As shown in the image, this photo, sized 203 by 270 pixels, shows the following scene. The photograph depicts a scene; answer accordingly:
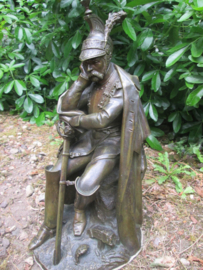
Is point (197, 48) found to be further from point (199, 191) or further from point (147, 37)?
point (199, 191)

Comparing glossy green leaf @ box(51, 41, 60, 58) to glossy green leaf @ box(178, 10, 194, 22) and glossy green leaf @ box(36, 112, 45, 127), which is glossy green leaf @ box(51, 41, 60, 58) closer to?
glossy green leaf @ box(36, 112, 45, 127)

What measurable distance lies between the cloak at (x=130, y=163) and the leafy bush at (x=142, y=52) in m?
0.67

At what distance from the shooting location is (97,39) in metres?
1.42

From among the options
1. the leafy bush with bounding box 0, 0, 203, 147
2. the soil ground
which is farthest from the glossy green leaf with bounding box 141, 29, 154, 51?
the soil ground

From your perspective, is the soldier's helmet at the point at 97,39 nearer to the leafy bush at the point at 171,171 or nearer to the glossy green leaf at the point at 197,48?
the glossy green leaf at the point at 197,48

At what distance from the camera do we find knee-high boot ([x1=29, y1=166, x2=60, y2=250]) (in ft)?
5.14

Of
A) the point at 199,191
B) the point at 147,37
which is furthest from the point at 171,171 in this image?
the point at 147,37

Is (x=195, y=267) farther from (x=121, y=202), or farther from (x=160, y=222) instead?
(x=121, y=202)

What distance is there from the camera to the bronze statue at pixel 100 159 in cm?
146

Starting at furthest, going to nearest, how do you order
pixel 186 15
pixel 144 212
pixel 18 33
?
pixel 18 33 < pixel 144 212 < pixel 186 15

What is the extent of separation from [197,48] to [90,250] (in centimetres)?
178

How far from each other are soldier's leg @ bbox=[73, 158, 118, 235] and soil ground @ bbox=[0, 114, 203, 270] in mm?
410

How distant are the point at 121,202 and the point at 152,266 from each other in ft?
1.72

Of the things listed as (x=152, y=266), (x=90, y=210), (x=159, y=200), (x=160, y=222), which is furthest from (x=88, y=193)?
(x=159, y=200)
